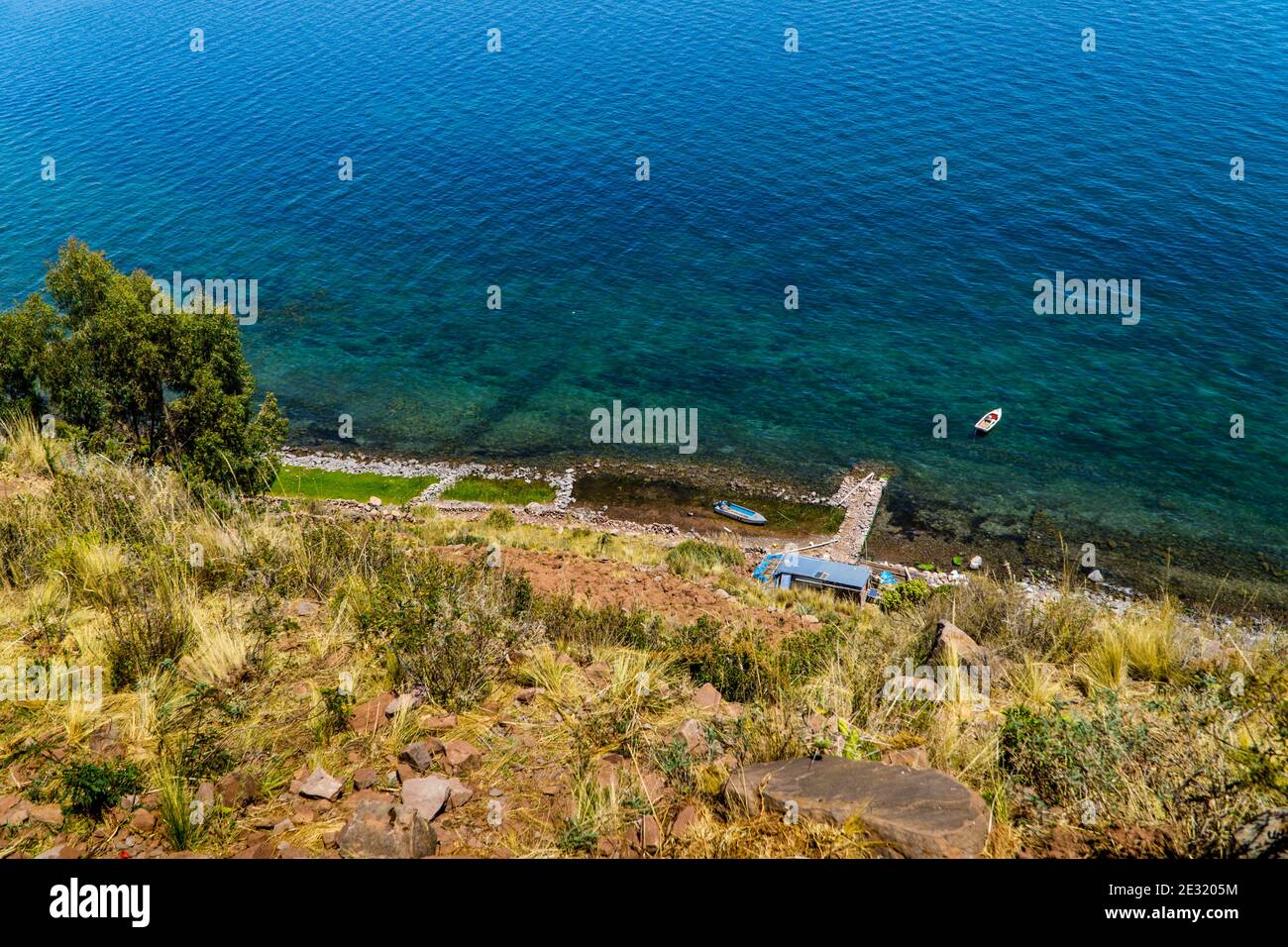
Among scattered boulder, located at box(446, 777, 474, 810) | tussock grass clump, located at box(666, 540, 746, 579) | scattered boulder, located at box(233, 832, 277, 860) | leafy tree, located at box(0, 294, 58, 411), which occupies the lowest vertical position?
tussock grass clump, located at box(666, 540, 746, 579)

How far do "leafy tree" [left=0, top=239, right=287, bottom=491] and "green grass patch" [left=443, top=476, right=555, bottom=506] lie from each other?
1185cm

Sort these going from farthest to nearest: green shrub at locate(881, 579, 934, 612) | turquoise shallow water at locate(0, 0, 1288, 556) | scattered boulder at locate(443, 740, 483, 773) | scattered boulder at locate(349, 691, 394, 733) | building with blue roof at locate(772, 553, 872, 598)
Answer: turquoise shallow water at locate(0, 0, 1288, 556), building with blue roof at locate(772, 553, 872, 598), green shrub at locate(881, 579, 934, 612), scattered boulder at locate(349, 691, 394, 733), scattered boulder at locate(443, 740, 483, 773)

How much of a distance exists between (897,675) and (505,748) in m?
4.24

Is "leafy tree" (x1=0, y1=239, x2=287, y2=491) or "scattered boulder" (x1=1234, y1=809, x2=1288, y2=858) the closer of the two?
"scattered boulder" (x1=1234, y1=809, x2=1288, y2=858)

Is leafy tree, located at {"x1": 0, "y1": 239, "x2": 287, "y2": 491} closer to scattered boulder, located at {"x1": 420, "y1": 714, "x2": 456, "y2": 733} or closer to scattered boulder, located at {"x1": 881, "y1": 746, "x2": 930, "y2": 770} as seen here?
scattered boulder, located at {"x1": 420, "y1": 714, "x2": 456, "y2": 733}

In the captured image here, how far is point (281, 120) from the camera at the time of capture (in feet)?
258

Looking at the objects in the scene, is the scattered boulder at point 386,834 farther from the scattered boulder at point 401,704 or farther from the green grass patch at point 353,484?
the green grass patch at point 353,484

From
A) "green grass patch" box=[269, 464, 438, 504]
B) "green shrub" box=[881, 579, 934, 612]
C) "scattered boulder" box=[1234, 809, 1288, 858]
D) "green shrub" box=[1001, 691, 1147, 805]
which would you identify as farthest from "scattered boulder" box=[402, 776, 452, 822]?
"green grass patch" box=[269, 464, 438, 504]

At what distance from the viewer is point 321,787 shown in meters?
6.45

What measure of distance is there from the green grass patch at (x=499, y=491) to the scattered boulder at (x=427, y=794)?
31.5 metres

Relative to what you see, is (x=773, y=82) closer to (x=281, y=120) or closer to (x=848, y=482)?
(x=281, y=120)

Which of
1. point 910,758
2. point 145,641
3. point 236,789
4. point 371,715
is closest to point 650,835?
point 910,758

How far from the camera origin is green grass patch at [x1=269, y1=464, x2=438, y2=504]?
38.2 metres

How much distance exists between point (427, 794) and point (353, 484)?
116ft
